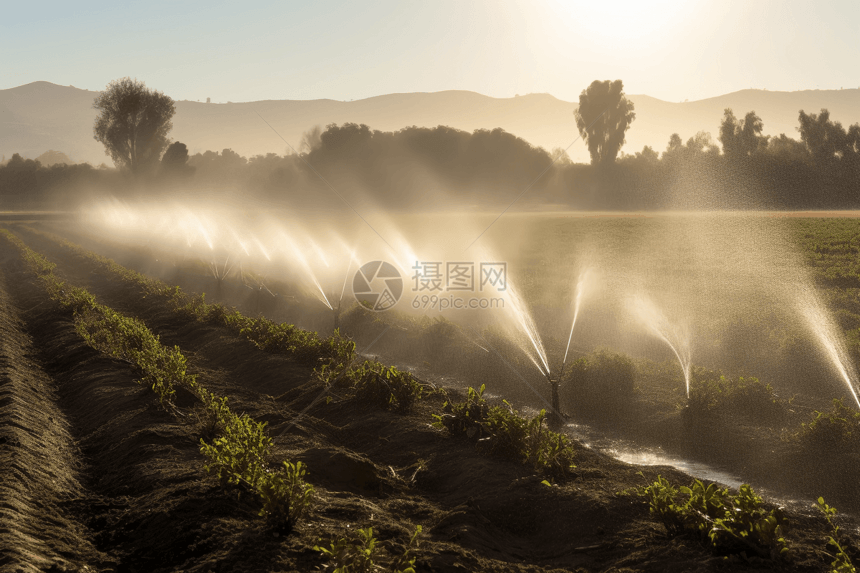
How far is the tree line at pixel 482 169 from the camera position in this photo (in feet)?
201

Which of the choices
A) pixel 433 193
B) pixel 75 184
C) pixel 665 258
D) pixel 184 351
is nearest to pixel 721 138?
pixel 433 193

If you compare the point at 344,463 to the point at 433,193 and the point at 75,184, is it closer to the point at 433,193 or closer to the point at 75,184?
the point at 433,193

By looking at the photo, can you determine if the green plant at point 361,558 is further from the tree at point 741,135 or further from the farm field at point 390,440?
the tree at point 741,135

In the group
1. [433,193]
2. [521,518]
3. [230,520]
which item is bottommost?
[521,518]

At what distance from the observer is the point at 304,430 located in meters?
9.32

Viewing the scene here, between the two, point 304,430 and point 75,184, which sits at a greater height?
point 75,184

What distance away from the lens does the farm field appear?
5.79m

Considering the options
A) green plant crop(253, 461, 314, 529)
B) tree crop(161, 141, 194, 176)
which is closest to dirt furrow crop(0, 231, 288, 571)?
green plant crop(253, 461, 314, 529)

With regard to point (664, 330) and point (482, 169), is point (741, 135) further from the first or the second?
point (664, 330)

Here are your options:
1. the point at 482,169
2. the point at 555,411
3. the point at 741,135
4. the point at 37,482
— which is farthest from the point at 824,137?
the point at 37,482

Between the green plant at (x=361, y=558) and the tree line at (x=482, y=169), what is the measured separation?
6282cm

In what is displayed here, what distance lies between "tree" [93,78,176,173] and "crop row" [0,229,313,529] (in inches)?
2640

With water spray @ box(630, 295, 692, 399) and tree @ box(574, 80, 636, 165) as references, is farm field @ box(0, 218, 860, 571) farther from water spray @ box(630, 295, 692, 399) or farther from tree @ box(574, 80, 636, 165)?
tree @ box(574, 80, 636, 165)

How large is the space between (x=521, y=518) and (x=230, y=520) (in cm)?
337
